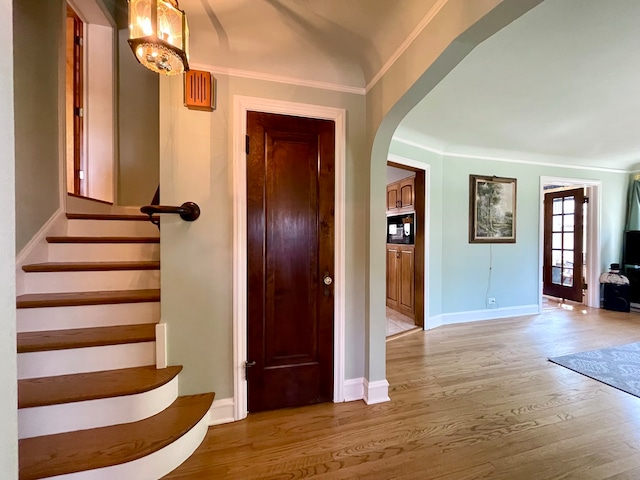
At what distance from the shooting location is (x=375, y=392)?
2.12 metres

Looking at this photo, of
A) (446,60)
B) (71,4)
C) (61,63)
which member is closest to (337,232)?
(446,60)

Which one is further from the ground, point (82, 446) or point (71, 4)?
point (71, 4)

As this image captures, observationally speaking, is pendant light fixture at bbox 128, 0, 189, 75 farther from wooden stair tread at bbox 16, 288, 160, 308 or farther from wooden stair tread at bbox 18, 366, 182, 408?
wooden stair tread at bbox 18, 366, 182, 408

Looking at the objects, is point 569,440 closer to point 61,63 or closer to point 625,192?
point 61,63

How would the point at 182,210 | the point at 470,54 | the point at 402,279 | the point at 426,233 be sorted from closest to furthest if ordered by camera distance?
1. the point at 182,210
2. the point at 470,54
3. the point at 426,233
4. the point at 402,279

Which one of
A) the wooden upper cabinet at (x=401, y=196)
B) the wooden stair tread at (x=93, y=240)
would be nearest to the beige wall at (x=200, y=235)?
the wooden stair tread at (x=93, y=240)

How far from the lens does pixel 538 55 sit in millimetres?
1975

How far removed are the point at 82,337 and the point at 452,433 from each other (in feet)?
7.90

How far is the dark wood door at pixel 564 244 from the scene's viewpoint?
5.03 m

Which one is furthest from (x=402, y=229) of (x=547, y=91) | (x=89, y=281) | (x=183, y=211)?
(x=89, y=281)

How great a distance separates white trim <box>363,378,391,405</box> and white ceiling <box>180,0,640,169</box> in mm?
2290

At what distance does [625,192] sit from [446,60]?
20.3 ft

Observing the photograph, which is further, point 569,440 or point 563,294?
point 563,294

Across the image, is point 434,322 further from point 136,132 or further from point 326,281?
point 136,132
